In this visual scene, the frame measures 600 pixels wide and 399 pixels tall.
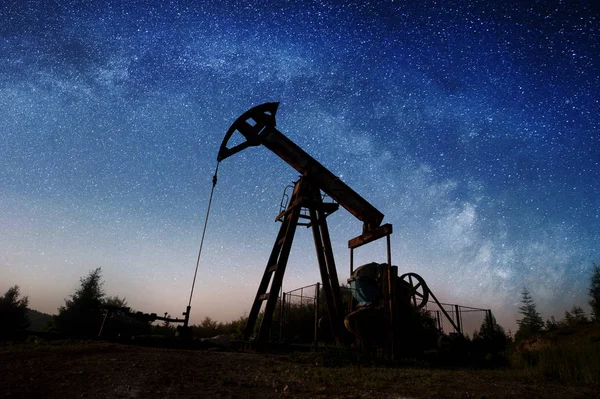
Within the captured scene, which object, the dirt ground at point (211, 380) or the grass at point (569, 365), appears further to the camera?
the grass at point (569, 365)

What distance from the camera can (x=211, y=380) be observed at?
4.72 meters

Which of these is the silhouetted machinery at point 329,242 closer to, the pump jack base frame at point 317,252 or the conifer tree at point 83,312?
the pump jack base frame at point 317,252

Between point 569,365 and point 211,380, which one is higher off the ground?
point 569,365

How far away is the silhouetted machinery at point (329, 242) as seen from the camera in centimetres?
984

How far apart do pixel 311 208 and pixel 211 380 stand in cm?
680

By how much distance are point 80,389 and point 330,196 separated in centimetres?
898

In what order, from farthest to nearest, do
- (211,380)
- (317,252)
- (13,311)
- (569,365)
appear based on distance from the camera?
(13,311) < (317,252) < (569,365) < (211,380)

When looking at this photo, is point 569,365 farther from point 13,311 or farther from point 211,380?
point 13,311

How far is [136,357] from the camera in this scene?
6.14 meters

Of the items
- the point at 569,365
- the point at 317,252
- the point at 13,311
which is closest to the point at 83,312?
the point at 13,311

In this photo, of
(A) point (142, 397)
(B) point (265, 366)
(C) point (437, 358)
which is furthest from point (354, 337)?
(A) point (142, 397)

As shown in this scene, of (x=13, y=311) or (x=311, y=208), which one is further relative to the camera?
(x=13, y=311)

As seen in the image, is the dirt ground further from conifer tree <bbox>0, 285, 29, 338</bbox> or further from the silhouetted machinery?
conifer tree <bbox>0, 285, 29, 338</bbox>

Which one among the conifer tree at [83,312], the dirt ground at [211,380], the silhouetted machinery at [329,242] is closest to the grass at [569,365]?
the dirt ground at [211,380]
